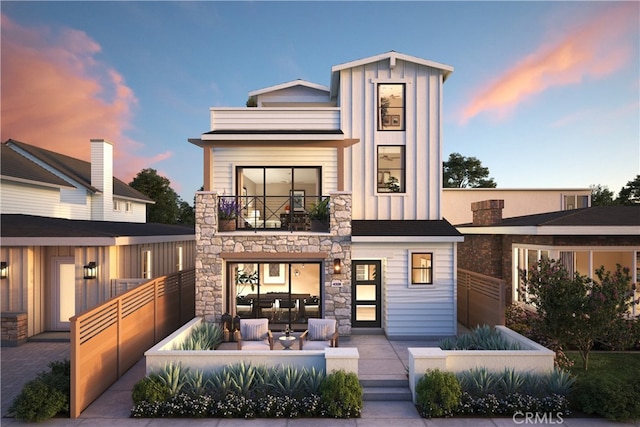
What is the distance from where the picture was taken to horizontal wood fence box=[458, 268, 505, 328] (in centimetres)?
972

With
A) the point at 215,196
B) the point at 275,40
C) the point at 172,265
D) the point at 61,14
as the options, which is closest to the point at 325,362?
the point at 215,196

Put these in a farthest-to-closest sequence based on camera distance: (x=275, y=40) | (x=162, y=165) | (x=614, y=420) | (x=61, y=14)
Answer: (x=162, y=165) < (x=275, y=40) < (x=61, y=14) < (x=614, y=420)

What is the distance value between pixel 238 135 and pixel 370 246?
5.33 m

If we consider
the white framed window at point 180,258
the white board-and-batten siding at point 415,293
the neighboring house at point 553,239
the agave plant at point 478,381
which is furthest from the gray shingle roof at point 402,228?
the white framed window at point 180,258

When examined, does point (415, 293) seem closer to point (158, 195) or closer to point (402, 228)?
point (402, 228)

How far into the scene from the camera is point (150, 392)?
6.45 meters

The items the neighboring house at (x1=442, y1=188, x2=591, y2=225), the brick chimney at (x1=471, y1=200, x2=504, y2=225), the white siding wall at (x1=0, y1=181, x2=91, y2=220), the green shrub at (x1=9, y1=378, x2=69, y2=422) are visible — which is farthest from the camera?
the neighboring house at (x1=442, y1=188, x2=591, y2=225)

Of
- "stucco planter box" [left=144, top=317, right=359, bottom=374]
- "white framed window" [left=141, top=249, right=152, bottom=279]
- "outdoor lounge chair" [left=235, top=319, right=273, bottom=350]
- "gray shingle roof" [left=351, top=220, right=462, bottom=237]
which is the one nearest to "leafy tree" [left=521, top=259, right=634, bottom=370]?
"gray shingle roof" [left=351, top=220, right=462, bottom=237]

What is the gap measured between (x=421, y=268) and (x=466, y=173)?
43323 mm

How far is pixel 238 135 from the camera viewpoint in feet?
35.9

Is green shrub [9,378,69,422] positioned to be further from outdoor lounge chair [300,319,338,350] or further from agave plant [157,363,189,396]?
outdoor lounge chair [300,319,338,350]

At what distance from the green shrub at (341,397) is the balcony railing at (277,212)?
504 cm

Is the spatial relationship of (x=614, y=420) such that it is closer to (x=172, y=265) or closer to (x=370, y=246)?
(x=370, y=246)

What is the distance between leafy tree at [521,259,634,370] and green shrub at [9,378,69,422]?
9.70m
